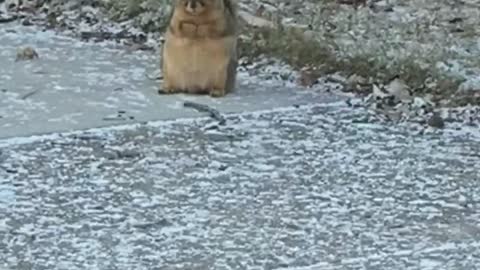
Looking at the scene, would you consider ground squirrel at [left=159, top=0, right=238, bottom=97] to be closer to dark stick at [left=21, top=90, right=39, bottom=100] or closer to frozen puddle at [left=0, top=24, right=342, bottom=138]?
frozen puddle at [left=0, top=24, right=342, bottom=138]

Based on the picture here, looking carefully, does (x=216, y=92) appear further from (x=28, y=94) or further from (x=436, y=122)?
(x=436, y=122)

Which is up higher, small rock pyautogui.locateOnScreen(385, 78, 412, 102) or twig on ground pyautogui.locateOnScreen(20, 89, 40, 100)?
small rock pyautogui.locateOnScreen(385, 78, 412, 102)

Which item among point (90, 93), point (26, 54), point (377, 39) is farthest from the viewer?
point (377, 39)

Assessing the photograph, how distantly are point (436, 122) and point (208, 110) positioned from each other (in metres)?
1.00

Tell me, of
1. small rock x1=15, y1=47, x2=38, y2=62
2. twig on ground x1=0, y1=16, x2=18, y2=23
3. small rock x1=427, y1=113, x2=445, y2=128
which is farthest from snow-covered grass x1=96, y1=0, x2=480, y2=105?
small rock x1=15, y1=47, x2=38, y2=62

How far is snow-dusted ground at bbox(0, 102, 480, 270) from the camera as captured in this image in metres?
4.65

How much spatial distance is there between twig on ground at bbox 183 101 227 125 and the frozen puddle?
5 centimetres

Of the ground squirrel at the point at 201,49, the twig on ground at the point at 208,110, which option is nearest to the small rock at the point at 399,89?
the ground squirrel at the point at 201,49

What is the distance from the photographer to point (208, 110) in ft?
21.2

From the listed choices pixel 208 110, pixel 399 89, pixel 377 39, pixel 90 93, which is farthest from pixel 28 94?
pixel 377 39

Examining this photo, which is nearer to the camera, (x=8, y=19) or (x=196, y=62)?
(x=196, y=62)

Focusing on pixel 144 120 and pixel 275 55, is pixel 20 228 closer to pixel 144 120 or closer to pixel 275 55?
pixel 144 120

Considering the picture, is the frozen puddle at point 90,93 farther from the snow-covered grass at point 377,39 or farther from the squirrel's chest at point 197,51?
the snow-covered grass at point 377,39

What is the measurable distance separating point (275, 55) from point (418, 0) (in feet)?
5.75
